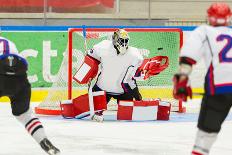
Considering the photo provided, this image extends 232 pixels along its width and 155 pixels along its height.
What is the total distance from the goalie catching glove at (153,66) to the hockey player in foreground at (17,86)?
2.72 meters

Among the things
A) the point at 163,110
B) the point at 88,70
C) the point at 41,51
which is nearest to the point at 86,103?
the point at 88,70

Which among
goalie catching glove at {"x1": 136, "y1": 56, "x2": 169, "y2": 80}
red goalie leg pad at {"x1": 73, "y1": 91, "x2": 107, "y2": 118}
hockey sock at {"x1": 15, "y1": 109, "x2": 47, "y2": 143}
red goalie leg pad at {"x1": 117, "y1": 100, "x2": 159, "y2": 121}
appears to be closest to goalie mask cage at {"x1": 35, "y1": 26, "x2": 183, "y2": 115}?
goalie catching glove at {"x1": 136, "y1": 56, "x2": 169, "y2": 80}

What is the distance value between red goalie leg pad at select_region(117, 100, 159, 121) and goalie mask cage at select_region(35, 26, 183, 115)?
71 cm

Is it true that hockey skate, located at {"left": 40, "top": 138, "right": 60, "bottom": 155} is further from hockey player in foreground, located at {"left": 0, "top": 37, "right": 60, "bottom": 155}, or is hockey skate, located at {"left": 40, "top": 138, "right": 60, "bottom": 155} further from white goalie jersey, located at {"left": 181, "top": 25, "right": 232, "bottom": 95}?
white goalie jersey, located at {"left": 181, "top": 25, "right": 232, "bottom": 95}

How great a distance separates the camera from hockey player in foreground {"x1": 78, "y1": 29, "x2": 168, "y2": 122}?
6.70 m

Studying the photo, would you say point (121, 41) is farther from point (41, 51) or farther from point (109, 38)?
point (41, 51)

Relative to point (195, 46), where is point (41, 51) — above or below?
below

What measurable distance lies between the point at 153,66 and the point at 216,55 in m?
3.65

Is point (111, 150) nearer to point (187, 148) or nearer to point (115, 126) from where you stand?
point (187, 148)

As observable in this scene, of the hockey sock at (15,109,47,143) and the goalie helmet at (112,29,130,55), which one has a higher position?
the goalie helmet at (112,29,130,55)

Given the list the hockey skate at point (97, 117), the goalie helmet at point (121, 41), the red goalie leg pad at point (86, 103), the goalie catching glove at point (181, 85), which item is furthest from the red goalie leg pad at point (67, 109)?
the goalie catching glove at point (181, 85)

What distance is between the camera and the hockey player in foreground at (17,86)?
436 centimetres

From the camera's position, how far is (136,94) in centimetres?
696

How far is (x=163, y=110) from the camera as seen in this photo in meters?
6.91
